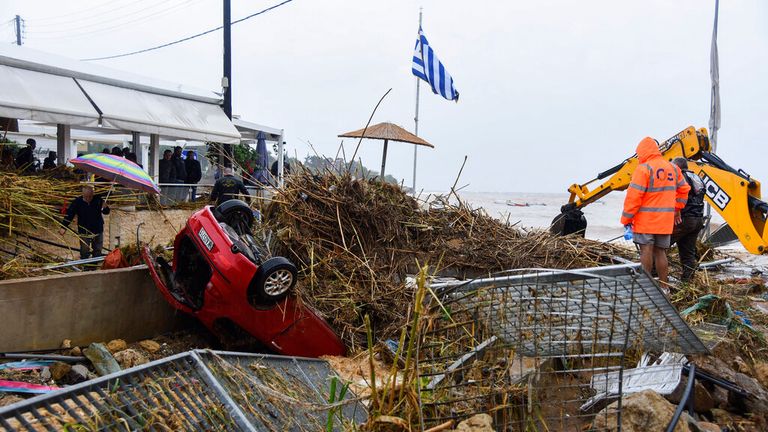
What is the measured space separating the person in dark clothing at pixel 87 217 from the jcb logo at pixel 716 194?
917 cm

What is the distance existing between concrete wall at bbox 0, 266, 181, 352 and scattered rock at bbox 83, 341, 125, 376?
47 cm

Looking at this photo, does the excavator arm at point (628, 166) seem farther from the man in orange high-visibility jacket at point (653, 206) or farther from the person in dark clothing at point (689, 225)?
the man in orange high-visibility jacket at point (653, 206)

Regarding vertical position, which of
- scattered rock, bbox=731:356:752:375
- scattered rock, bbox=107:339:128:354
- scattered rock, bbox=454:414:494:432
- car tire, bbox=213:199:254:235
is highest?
car tire, bbox=213:199:254:235

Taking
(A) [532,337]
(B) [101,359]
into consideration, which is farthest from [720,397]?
(B) [101,359]

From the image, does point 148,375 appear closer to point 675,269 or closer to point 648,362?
point 648,362

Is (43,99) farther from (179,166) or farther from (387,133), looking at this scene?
(387,133)

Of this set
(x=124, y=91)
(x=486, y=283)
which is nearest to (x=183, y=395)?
(x=486, y=283)

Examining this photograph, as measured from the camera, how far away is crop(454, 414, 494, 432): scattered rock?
249cm

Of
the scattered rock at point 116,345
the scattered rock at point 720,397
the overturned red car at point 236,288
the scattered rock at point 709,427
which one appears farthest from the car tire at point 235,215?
the scattered rock at point 720,397

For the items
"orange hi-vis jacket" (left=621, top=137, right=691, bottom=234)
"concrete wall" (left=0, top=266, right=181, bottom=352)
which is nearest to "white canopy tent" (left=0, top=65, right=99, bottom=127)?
"concrete wall" (left=0, top=266, right=181, bottom=352)

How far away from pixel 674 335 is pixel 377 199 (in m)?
3.80

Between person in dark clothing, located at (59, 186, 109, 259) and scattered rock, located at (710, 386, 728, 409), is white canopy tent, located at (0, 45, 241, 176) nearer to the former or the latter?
person in dark clothing, located at (59, 186, 109, 259)

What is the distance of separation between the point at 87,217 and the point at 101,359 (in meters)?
3.38

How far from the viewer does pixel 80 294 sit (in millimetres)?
5016
